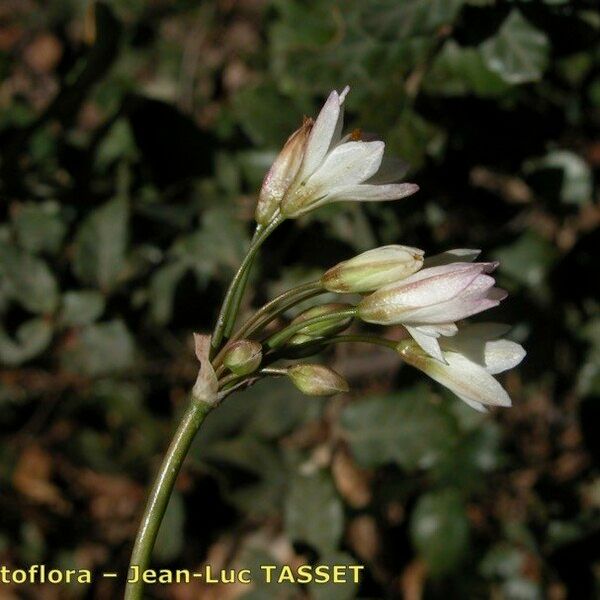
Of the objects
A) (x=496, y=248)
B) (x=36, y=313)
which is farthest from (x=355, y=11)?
(x=36, y=313)

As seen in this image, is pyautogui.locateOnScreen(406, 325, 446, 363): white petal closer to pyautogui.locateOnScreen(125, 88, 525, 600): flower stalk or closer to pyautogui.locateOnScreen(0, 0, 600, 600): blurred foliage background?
pyautogui.locateOnScreen(125, 88, 525, 600): flower stalk

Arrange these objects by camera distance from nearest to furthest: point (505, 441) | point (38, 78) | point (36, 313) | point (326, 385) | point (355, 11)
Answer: point (326, 385), point (355, 11), point (36, 313), point (505, 441), point (38, 78)

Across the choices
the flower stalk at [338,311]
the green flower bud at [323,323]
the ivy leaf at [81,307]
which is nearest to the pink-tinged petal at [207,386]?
the flower stalk at [338,311]

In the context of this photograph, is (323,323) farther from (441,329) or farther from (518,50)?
(518,50)

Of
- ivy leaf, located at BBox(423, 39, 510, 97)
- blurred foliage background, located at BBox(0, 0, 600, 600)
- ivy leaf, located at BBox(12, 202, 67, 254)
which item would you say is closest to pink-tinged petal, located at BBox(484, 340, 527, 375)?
blurred foliage background, located at BBox(0, 0, 600, 600)

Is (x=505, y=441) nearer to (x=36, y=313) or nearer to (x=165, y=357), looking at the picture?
(x=165, y=357)

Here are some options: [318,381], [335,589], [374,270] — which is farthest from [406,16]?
[335,589]
